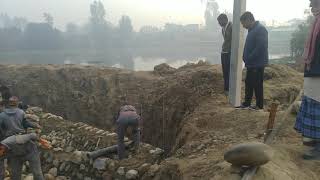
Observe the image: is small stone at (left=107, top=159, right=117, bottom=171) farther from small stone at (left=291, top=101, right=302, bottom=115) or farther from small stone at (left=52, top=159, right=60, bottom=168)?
small stone at (left=291, top=101, right=302, bottom=115)

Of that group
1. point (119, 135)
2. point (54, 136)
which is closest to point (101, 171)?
point (119, 135)

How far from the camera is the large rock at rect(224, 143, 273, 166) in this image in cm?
376

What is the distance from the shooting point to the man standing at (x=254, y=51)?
21.9ft

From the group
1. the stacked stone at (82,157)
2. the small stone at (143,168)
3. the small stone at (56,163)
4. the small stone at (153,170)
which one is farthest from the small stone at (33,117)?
the small stone at (153,170)

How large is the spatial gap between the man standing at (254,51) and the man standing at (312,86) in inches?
91.7

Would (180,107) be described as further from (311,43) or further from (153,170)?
(311,43)

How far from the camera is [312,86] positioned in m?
4.38

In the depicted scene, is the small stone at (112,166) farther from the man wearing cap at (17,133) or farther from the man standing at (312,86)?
the man standing at (312,86)

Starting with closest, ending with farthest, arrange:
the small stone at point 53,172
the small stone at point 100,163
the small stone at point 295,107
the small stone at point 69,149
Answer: the small stone at point 295,107 → the small stone at point 100,163 → the small stone at point 53,172 → the small stone at point 69,149

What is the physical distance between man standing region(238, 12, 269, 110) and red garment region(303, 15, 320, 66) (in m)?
2.33

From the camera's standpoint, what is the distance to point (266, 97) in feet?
31.1

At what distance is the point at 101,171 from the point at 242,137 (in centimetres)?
262

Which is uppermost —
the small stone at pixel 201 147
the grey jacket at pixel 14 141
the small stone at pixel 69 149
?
the grey jacket at pixel 14 141

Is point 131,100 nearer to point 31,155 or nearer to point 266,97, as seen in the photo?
point 266,97
